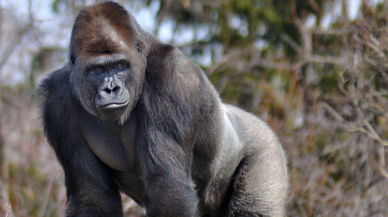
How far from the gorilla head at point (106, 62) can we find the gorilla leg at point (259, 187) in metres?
1.24

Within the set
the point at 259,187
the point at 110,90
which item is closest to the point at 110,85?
the point at 110,90

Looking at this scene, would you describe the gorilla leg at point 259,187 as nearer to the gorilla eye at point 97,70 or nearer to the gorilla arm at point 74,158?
the gorilla arm at point 74,158

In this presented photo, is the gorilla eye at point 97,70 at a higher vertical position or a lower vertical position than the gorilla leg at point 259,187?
higher

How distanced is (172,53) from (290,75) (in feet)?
21.6

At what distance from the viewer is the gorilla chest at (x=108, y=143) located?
3670mm

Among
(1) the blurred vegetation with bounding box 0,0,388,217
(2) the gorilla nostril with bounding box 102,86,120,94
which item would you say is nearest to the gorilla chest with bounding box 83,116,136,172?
(2) the gorilla nostril with bounding box 102,86,120,94

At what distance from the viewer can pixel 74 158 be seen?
3.55 meters

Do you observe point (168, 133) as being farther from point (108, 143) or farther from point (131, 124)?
point (108, 143)

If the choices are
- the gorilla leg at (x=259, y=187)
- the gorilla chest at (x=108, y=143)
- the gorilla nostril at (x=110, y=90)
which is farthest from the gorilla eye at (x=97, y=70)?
the gorilla leg at (x=259, y=187)

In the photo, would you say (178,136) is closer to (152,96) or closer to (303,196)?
(152,96)

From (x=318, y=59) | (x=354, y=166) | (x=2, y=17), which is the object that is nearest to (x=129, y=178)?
(x=354, y=166)

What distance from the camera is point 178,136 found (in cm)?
343

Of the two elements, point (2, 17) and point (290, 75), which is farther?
point (2, 17)

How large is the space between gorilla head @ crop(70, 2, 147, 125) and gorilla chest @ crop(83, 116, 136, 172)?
0.20 meters
